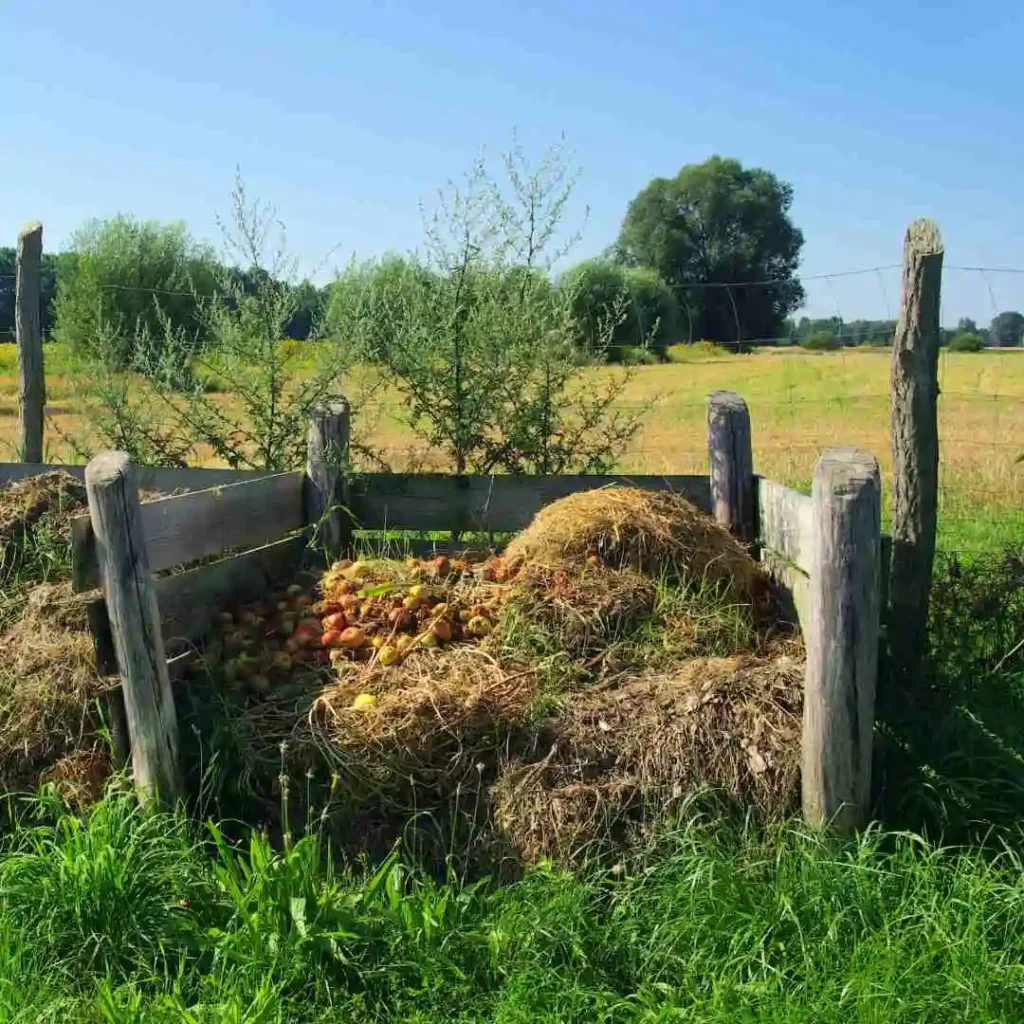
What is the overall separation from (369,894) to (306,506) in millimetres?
2568

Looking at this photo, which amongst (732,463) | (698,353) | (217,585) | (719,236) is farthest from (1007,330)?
(719,236)

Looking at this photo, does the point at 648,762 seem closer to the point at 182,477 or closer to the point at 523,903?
the point at 523,903

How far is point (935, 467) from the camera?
451cm

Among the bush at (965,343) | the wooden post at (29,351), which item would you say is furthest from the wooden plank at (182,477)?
the bush at (965,343)

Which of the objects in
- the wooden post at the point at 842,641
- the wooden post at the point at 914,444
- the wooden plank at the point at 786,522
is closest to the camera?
the wooden post at the point at 842,641

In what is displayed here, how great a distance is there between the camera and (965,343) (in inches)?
532

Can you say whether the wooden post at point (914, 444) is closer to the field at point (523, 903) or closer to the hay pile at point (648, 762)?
the field at point (523, 903)

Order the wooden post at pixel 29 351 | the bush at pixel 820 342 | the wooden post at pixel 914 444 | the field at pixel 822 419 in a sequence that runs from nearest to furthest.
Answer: the wooden post at pixel 914 444 < the wooden post at pixel 29 351 < the field at pixel 822 419 < the bush at pixel 820 342

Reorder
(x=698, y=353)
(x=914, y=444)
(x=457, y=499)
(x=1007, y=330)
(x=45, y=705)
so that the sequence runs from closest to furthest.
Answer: (x=45, y=705), (x=914, y=444), (x=457, y=499), (x=1007, y=330), (x=698, y=353)

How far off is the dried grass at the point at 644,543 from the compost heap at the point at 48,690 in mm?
1867

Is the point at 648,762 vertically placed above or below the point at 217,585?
below

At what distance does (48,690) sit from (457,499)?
7.24ft

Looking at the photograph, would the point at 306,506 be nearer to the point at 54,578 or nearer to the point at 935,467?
the point at 54,578

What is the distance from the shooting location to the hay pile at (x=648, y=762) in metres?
3.67
